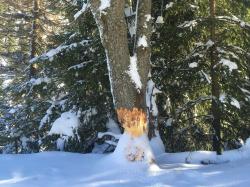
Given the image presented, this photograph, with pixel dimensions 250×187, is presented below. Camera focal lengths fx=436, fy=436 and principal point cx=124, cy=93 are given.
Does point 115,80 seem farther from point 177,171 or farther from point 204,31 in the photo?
point 204,31

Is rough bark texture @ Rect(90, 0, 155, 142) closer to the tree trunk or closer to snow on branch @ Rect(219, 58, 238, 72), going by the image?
snow on branch @ Rect(219, 58, 238, 72)

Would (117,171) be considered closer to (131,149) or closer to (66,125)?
(131,149)

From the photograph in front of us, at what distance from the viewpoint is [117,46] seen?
7.54 metres

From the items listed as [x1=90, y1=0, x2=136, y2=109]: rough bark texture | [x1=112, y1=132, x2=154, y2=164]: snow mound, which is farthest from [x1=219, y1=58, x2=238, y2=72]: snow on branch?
[x1=112, y1=132, x2=154, y2=164]: snow mound

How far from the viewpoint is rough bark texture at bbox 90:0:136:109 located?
753 centimetres

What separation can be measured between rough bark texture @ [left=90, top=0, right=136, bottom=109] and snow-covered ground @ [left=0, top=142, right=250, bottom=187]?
3.71ft

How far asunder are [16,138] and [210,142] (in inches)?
291

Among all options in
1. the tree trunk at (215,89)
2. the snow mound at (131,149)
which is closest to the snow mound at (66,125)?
the snow mound at (131,149)

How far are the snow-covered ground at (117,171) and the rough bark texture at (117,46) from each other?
1.13 meters

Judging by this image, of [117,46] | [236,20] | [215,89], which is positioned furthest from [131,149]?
[236,20]

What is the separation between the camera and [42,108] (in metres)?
13.8

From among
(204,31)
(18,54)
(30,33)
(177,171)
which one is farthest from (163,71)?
(18,54)

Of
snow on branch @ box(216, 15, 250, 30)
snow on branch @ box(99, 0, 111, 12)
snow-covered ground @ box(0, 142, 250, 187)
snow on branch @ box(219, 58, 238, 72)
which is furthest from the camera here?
snow on branch @ box(216, 15, 250, 30)

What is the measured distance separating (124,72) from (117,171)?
1702 mm
